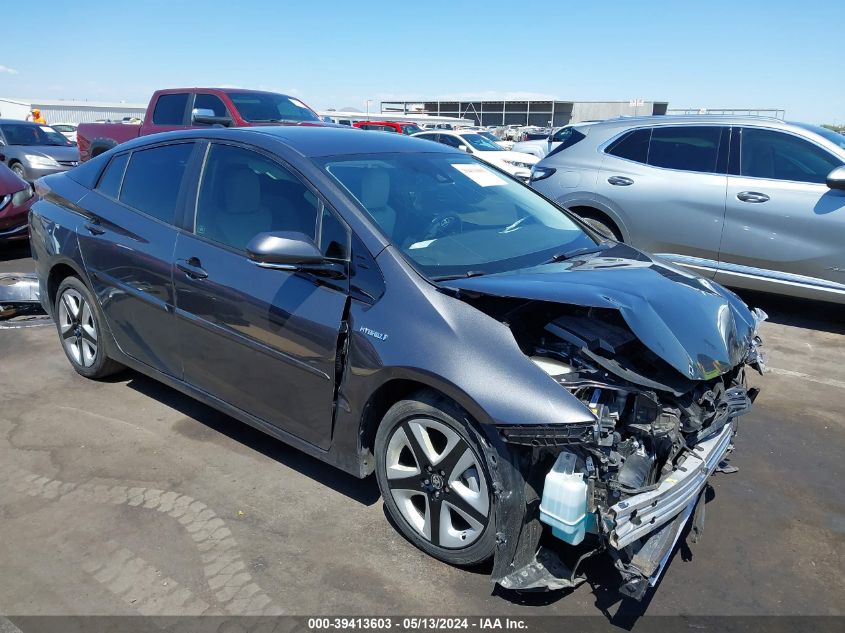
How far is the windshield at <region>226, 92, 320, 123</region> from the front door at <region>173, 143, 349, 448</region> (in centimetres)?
721

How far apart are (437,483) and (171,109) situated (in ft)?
34.0

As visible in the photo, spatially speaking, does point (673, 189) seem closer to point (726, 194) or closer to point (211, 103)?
point (726, 194)

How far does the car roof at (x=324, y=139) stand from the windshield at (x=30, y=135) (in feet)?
42.5

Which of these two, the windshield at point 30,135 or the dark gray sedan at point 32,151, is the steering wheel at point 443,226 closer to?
the dark gray sedan at point 32,151

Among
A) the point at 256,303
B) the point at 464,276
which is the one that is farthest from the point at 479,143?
the point at 464,276

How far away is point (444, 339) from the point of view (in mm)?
2693

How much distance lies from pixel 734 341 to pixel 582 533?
45.9 inches

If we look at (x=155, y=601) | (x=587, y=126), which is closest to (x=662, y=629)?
(x=155, y=601)

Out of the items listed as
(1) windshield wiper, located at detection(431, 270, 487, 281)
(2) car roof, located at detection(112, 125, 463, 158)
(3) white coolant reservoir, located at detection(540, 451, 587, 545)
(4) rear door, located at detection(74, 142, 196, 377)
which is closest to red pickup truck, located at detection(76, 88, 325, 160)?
(4) rear door, located at detection(74, 142, 196, 377)

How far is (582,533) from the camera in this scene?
247 cm

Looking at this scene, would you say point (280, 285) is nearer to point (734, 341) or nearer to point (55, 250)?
point (734, 341)

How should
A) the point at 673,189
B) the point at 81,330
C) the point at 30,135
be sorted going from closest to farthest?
1. the point at 81,330
2. the point at 673,189
3. the point at 30,135

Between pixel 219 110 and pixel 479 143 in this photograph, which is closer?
pixel 219 110

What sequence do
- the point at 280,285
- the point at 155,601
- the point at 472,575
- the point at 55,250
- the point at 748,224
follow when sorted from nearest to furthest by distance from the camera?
the point at 155,601, the point at 472,575, the point at 280,285, the point at 55,250, the point at 748,224
